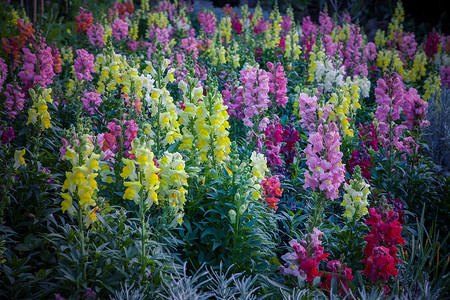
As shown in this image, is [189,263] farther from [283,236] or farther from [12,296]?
[12,296]

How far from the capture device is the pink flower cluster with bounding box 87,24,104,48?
7230mm

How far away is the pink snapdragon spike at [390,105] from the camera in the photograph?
4504 millimetres

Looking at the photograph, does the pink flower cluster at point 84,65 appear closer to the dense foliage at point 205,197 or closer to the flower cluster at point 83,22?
the dense foliage at point 205,197

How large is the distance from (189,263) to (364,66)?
5.20 metres

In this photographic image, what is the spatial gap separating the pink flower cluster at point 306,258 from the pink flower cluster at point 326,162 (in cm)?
54

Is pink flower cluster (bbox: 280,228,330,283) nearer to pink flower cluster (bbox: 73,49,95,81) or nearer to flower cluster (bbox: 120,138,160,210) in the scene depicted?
flower cluster (bbox: 120,138,160,210)

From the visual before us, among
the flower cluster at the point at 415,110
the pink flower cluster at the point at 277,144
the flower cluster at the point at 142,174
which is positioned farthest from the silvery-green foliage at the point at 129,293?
the flower cluster at the point at 415,110

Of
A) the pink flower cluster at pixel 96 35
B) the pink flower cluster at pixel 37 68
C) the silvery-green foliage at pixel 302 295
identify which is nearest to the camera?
the silvery-green foliage at pixel 302 295

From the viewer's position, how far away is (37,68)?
15.3 feet

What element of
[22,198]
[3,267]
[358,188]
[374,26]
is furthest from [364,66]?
[374,26]

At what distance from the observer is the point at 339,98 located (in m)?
4.81

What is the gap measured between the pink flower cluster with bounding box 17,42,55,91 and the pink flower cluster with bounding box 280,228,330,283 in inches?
138

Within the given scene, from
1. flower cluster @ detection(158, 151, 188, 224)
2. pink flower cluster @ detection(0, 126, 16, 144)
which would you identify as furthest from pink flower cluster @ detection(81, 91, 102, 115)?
flower cluster @ detection(158, 151, 188, 224)

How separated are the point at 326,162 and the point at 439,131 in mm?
3141
